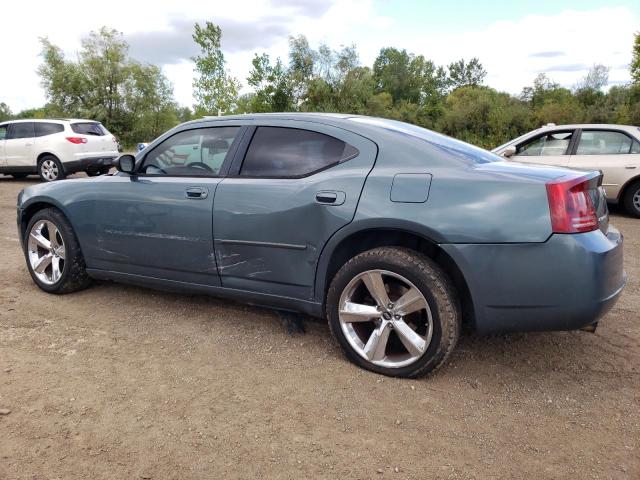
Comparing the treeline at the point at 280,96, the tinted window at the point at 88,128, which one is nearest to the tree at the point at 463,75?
the treeline at the point at 280,96

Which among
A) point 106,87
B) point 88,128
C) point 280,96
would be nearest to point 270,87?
point 280,96

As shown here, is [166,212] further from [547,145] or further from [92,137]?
[92,137]

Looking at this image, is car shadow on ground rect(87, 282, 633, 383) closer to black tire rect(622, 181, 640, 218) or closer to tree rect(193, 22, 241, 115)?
black tire rect(622, 181, 640, 218)

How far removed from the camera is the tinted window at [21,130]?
13086mm

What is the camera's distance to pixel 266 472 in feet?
7.04

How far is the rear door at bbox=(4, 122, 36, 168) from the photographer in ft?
42.7

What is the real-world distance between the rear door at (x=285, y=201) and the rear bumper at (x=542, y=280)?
0.74 metres

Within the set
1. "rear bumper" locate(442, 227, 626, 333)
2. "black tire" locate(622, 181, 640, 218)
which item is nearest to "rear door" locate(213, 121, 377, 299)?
"rear bumper" locate(442, 227, 626, 333)

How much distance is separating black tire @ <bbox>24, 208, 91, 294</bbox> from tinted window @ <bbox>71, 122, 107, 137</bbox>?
30.9 ft

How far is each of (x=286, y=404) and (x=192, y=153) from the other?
1.94 metres

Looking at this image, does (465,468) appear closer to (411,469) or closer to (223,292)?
(411,469)

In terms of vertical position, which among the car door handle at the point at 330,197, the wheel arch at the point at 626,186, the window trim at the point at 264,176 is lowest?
the wheel arch at the point at 626,186

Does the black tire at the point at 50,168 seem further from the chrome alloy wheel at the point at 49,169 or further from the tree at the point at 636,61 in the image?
the tree at the point at 636,61

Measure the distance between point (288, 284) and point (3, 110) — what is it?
263 ft
